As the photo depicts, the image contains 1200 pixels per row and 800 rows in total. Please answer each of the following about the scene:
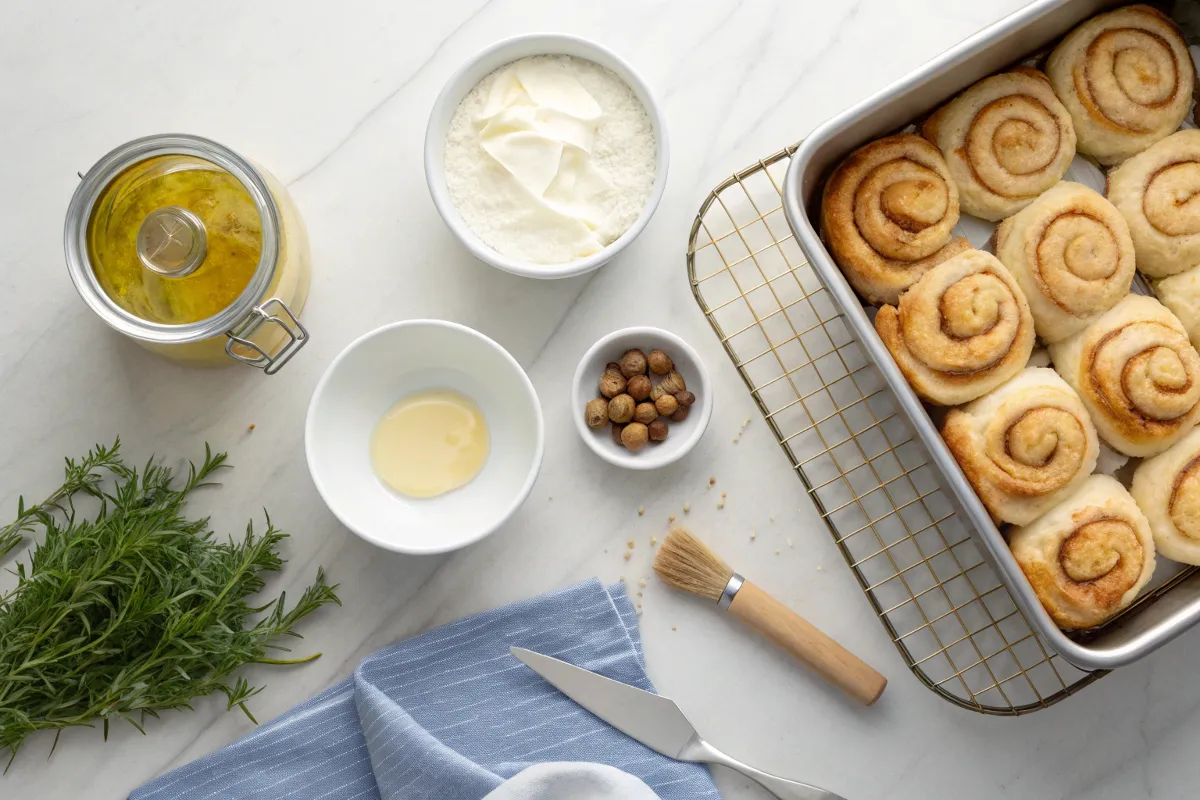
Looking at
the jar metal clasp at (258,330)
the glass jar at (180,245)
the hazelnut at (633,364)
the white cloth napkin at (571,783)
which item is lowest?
the white cloth napkin at (571,783)

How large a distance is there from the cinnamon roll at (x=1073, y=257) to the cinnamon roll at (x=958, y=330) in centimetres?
6

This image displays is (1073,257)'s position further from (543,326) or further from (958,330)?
(543,326)

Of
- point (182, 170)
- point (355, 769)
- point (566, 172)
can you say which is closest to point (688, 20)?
point (566, 172)

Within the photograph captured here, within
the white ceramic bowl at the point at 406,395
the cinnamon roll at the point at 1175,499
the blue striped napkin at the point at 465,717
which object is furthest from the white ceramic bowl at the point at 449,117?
the cinnamon roll at the point at 1175,499

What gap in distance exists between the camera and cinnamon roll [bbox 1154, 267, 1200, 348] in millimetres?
1544

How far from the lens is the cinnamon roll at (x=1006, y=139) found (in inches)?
60.1

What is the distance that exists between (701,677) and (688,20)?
4.24ft

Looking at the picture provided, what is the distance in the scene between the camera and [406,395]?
5.65ft

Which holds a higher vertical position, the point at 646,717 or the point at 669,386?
the point at 669,386

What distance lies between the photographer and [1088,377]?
4.96 ft

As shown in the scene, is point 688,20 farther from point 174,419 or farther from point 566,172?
point 174,419

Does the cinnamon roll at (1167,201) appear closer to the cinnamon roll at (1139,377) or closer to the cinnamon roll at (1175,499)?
the cinnamon roll at (1139,377)

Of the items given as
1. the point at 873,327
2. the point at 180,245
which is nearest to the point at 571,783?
the point at 873,327

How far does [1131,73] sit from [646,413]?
3.38 ft
